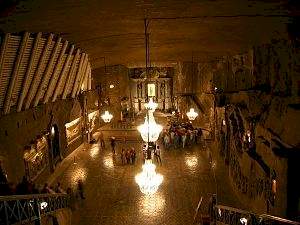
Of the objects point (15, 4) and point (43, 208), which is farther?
point (43, 208)

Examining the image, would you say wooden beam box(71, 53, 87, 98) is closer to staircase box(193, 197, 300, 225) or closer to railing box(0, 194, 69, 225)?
staircase box(193, 197, 300, 225)

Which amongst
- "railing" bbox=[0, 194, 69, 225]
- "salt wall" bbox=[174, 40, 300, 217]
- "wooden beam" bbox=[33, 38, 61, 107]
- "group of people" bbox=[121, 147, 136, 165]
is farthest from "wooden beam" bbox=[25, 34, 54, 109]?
"salt wall" bbox=[174, 40, 300, 217]

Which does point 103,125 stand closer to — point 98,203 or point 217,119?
point 217,119

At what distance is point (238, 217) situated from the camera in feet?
25.2

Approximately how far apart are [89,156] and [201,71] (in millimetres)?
10701

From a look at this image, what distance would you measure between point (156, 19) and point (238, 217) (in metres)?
5.33

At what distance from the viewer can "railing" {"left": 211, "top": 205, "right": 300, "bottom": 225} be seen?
679 cm

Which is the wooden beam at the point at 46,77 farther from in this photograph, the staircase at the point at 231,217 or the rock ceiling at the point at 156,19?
the staircase at the point at 231,217

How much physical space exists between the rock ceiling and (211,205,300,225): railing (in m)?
4.33

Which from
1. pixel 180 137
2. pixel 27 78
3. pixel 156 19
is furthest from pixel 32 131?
pixel 180 137

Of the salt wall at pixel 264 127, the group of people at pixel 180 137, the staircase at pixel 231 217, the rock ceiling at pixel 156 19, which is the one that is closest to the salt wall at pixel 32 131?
the rock ceiling at pixel 156 19

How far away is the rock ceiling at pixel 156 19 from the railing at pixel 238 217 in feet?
14.2

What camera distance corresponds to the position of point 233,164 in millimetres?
12828

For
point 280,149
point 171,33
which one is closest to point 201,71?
point 171,33
